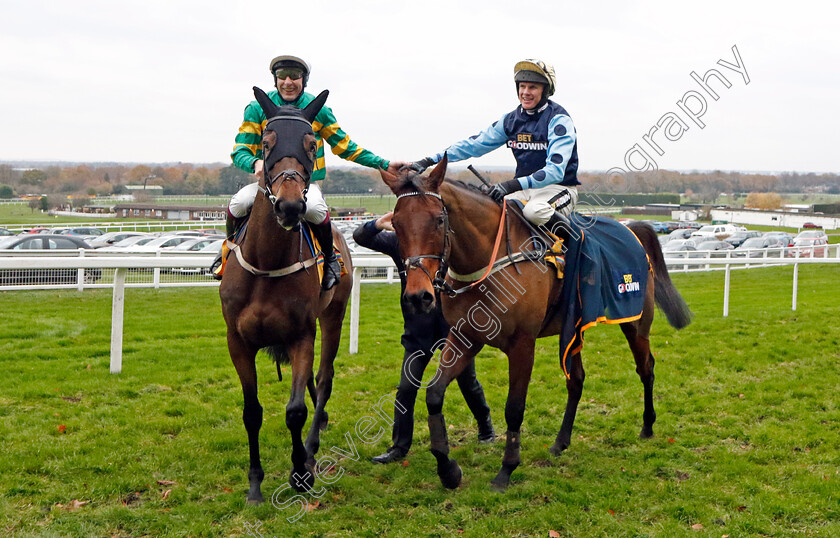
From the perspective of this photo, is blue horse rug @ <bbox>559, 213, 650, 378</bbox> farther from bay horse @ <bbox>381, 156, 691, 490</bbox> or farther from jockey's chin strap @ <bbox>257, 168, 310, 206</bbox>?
jockey's chin strap @ <bbox>257, 168, 310, 206</bbox>

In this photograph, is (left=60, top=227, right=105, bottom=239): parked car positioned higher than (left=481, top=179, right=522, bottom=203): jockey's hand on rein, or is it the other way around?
(left=481, top=179, right=522, bottom=203): jockey's hand on rein

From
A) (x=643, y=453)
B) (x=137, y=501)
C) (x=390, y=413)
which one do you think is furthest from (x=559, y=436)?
(x=137, y=501)

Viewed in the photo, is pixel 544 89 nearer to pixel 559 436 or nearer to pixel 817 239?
pixel 559 436

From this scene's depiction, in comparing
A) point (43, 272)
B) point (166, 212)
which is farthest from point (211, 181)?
point (166, 212)

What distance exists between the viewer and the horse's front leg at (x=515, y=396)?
4.36m

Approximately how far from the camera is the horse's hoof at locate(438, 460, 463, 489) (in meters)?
4.27

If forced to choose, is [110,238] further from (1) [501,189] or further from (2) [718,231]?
(2) [718,231]

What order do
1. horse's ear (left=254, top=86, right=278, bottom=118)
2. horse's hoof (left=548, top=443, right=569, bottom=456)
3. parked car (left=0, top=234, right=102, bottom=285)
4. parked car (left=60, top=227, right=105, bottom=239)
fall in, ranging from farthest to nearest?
parked car (left=60, top=227, right=105, bottom=239) → parked car (left=0, top=234, right=102, bottom=285) → horse's hoof (left=548, top=443, right=569, bottom=456) → horse's ear (left=254, top=86, right=278, bottom=118)

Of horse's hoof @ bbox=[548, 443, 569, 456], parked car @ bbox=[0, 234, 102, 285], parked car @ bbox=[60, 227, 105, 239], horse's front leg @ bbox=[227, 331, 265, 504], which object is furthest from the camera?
parked car @ bbox=[60, 227, 105, 239]

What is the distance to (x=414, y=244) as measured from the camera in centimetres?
372

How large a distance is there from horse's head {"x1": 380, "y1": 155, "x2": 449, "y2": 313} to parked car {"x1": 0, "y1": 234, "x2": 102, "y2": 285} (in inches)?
355

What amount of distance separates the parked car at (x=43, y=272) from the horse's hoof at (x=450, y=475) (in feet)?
29.2

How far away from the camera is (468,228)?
4.16m

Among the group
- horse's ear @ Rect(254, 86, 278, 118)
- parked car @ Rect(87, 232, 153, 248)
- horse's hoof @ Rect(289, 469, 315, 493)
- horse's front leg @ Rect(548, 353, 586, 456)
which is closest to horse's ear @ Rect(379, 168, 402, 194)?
horse's ear @ Rect(254, 86, 278, 118)
